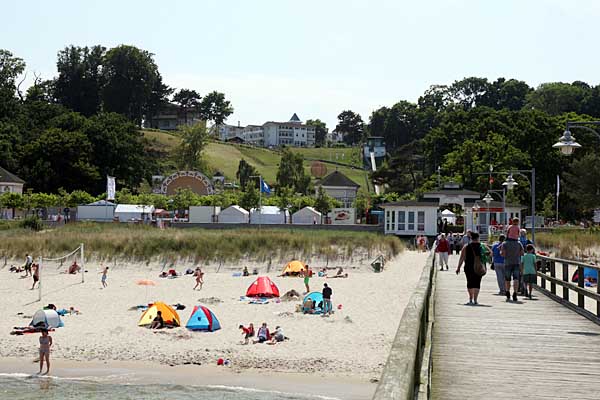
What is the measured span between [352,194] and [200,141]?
917 inches

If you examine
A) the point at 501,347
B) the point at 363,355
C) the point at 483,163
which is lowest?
the point at 363,355

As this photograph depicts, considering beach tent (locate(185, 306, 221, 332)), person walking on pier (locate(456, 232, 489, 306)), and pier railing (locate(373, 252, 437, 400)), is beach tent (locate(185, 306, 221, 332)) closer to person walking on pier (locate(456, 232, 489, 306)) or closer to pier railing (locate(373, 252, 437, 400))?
person walking on pier (locate(456, 232, 489, 306))

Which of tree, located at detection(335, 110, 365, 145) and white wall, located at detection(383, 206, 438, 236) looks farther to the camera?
tree, located at detection(335, 110, 365, 145)

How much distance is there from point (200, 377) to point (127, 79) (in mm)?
124952

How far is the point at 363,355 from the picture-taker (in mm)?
21031

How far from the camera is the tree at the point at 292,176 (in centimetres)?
10481

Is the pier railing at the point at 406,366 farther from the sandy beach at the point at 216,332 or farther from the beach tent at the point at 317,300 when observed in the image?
the beach tent at the point at 317,300

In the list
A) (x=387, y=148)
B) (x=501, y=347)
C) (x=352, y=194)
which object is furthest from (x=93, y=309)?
(x=387, y=148)

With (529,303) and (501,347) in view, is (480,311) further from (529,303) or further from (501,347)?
(501,347)

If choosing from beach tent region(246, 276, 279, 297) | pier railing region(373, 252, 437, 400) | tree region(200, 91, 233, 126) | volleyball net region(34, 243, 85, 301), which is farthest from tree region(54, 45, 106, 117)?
pier railing region(373, 252, 437, 400)

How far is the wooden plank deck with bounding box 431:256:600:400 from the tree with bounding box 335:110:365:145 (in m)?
172

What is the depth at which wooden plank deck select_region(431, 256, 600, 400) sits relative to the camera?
7.80 metres

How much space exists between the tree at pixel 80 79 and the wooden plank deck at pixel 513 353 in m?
134

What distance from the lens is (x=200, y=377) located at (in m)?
19.3
